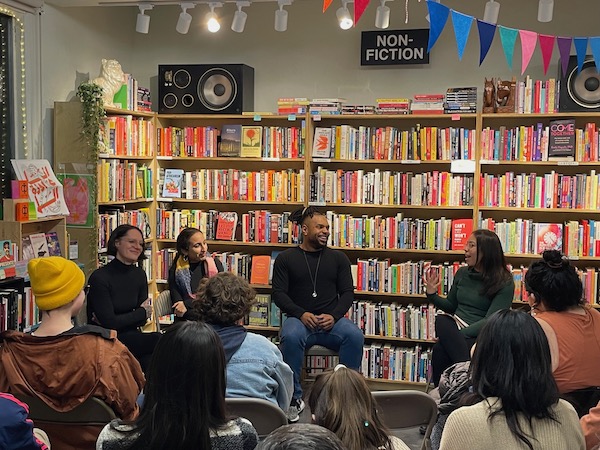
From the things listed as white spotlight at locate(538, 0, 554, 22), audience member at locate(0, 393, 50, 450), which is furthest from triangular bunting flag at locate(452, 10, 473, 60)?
audience member at locate(0, 393, 50, 450)

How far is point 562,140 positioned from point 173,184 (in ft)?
9.99

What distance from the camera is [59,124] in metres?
5.02

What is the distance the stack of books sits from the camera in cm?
524

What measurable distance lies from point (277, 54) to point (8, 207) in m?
2.64

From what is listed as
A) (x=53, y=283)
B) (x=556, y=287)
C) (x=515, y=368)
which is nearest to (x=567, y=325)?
(x=556, y=287)

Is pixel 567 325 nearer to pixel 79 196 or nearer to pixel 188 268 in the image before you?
pixel 188 268

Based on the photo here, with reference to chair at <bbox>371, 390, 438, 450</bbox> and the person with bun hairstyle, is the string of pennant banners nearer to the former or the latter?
the person with bun hairstyle

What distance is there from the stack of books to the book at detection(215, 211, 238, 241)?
187 centimetres

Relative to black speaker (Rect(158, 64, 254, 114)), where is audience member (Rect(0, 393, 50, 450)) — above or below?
below

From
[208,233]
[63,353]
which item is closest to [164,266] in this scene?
[208,233]

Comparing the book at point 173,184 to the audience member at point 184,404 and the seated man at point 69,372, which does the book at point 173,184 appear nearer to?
the seated man at point 69,372

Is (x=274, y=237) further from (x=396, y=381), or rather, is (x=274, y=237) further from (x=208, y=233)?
(x=396, y=381)

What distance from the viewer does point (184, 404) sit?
1971mm

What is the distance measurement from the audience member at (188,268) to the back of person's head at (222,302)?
1585 millimetres
